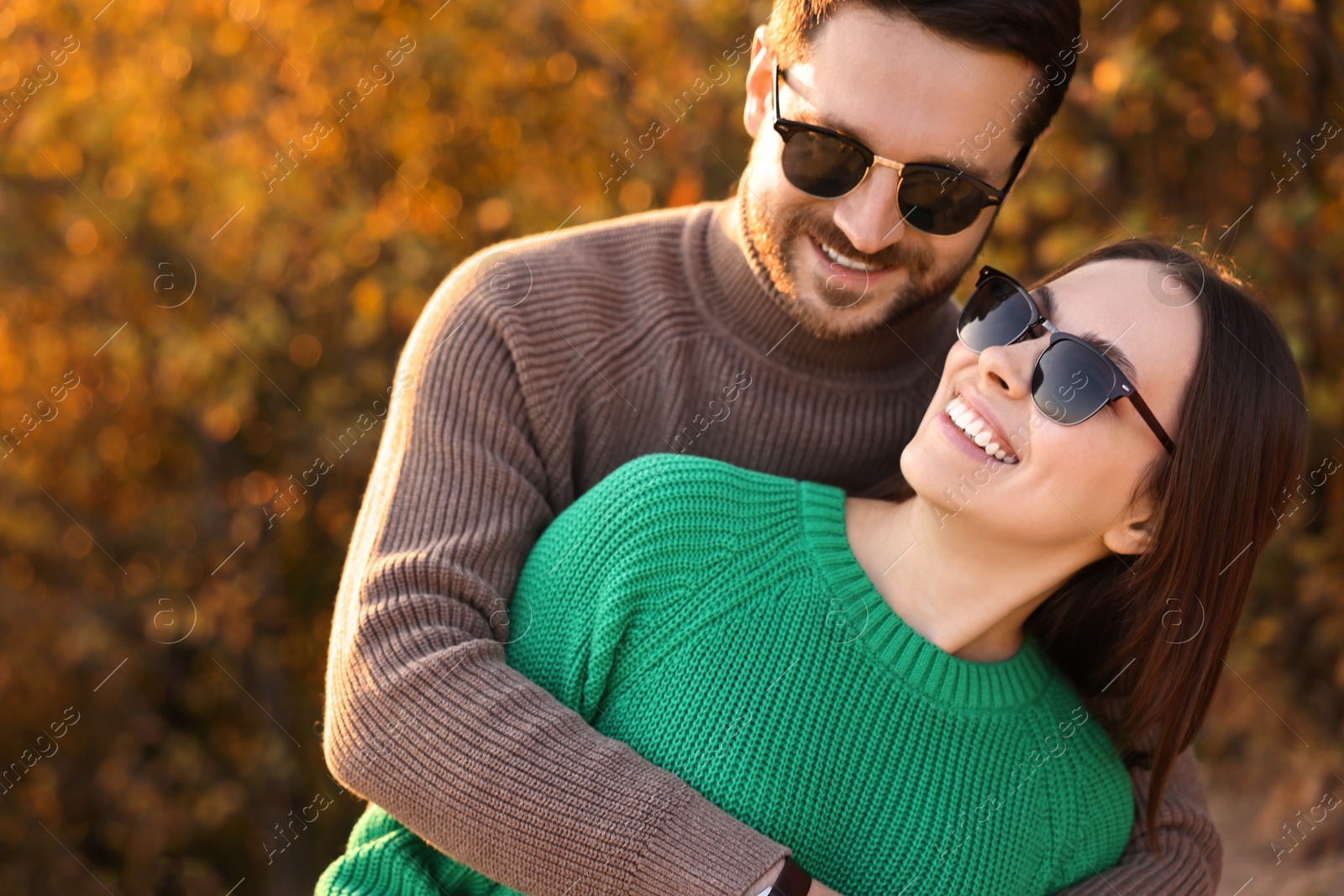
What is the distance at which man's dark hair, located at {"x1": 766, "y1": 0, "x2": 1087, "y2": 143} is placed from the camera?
78.0 inches

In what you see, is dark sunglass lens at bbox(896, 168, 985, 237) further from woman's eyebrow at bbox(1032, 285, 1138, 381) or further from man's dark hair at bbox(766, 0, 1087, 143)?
woman's eyebrow at bbox(1032, 285, 1138, 381)

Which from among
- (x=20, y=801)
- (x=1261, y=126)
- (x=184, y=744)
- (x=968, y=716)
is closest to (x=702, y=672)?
(x=968, y=716)

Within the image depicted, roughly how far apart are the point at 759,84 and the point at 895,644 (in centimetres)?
114

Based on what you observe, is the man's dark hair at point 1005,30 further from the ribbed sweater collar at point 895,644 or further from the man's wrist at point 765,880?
the man's wrist at point 765,880

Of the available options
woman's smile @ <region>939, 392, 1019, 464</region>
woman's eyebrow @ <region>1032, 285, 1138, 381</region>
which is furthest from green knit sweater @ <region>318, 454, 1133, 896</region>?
woman's eyebrow @ <region>1032, 285, 1138, 381</region>

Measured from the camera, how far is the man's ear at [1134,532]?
1.91 m

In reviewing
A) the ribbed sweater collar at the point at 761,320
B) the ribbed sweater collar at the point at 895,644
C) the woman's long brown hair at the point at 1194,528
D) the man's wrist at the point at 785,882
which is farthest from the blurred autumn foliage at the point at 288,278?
the man's wrist at the point at 785,882

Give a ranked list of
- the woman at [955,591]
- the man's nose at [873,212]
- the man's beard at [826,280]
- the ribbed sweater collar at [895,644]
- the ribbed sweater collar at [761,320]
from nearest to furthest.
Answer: the woman at [955,591] < the ribbed sweater collar at [895,644] < the man's nose at [873,212] < the man's beard at [826,280] < the ribbed sweater collar at [761,320]

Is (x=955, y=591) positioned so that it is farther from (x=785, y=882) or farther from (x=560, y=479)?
(x=560, y=479)

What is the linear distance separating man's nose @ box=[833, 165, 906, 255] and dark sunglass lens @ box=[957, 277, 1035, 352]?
0.21m

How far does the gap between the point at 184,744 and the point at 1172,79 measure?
4.10 meters

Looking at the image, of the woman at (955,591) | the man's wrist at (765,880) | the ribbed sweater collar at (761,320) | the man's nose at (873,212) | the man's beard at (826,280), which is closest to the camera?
the man's wrist at (765,880)

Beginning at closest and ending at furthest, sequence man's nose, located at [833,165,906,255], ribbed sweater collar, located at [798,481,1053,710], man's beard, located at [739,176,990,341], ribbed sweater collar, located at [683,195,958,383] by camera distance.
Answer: ribbed sweater collar, located at [798,481,1053,710]
man's nose, located at [833,165,906,255]
man's beard, located at [739,176,990,341]
ribbed sweater collar, located at [683,195,958,383]

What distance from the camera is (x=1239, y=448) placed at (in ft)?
6.17
